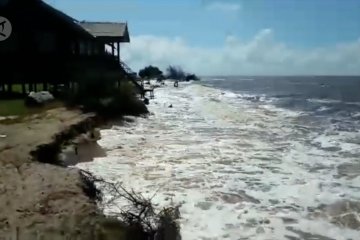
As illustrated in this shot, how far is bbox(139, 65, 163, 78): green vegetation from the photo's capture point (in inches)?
5507

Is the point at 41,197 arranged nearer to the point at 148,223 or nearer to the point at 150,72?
the point at 148,223

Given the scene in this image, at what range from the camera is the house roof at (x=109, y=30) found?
3947 centimetres

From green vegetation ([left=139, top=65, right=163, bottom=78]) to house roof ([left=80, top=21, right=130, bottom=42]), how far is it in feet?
309

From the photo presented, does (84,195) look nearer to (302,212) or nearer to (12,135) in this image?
(302,212)

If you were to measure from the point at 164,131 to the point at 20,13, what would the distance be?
14.5m

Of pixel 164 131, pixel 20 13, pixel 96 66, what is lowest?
pixel 164 131

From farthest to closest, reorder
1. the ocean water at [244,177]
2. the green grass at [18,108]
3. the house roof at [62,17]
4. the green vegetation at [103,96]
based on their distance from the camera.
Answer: the house roof at [62,17] < the green vegetation at [103,96] < the green grass at [18,108] < the ocean water at [244,177]

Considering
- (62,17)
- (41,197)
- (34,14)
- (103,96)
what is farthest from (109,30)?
(41,197)

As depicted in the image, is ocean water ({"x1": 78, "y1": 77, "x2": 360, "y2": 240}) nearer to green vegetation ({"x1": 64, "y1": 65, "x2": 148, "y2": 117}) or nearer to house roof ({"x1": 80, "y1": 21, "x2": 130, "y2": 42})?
green vegetation ({"x1": 64, "y1": 65, "x2": 148, "y2": 117})

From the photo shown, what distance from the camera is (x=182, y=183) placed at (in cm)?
1291

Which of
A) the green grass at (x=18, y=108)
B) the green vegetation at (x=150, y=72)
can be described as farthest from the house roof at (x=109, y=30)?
→ the green vegetation at (x=150, y=72)

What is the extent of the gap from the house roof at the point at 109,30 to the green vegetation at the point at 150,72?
9409cm

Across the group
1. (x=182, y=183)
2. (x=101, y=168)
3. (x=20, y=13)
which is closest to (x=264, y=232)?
(x=182, y=183)

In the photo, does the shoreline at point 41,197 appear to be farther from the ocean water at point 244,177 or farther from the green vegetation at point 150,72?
the green vegetation at point 150,72
